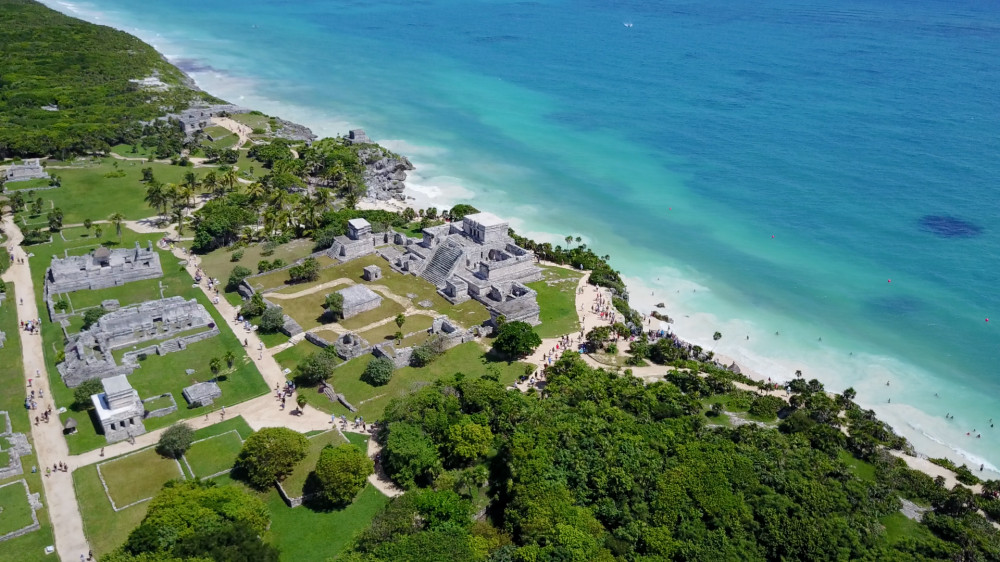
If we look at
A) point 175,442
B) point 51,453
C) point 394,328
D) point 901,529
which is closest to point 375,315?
point 394,328

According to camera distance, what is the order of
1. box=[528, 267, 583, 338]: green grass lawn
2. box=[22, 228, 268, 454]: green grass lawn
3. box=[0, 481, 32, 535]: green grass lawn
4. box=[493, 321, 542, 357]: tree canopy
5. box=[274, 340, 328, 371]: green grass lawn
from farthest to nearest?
box=[528, 267, 583, 338]: green grass lawn
box=[493, 321, 542, 357]: tree canopy
box=[274, 340, 328, 371]: green grass lawn
box=[22, 228, 268, 454]: green grass lawn
box=[0, 481, 32, 535]: green grass lawn

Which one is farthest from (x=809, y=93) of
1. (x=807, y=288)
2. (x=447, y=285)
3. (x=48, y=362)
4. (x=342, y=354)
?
(x=48, y=362)

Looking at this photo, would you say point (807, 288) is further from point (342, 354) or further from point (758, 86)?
point (758, 86)

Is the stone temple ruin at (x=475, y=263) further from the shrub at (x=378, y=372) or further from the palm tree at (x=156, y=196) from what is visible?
the palm tree at (x=156, y=196)

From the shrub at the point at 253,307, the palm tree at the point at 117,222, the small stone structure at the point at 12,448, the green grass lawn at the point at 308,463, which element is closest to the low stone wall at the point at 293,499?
the green grass lawn at the point at 308,463

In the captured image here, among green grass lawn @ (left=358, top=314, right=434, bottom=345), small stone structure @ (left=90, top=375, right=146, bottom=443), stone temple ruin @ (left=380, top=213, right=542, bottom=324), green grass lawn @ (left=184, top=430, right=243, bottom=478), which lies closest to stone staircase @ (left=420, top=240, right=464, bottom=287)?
stone temple ruin @ (left=380, top=213, right=542, bottom=324)

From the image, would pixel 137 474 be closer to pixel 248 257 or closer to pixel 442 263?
pixel 248 257

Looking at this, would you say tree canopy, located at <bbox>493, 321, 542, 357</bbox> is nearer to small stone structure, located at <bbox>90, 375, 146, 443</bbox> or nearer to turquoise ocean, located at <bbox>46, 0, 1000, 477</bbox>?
turquoise ocean, located at <bbox>46, 0, 1000, 477</bbox>
